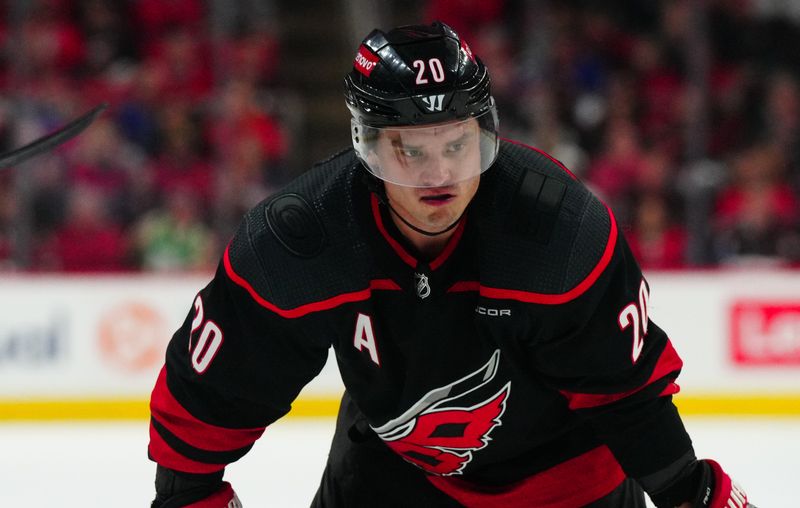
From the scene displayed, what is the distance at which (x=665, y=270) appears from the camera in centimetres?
476

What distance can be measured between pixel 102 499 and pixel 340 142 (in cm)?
313

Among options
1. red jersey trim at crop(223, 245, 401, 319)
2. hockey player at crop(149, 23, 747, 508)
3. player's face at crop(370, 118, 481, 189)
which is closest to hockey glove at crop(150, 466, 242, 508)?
Answer: hockey player at crop(149, 23, 747, 508)

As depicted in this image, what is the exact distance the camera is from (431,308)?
1908 millimetres

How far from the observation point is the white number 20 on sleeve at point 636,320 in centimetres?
189

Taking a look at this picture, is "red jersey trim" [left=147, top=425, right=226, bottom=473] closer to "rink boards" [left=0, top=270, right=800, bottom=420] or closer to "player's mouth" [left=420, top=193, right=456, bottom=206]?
"player's mouth" [left=420, top=193, right=456, bottom=206]

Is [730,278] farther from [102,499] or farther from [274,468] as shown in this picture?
[102,499]

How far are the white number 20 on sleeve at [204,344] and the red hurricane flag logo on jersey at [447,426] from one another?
1.12 ft

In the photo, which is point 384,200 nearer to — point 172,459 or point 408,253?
point 408,253

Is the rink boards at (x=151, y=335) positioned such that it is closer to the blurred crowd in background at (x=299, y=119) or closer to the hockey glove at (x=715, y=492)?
the blurred crowd in background at (x=299, y=119)

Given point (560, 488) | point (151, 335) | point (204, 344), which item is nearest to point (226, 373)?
point (204, 344)

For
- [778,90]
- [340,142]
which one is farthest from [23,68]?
[778,90]

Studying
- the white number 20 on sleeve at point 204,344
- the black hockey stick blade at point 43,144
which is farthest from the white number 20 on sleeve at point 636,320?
the black hockey stick blade at point 43,144

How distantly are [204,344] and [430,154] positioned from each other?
0.50 metres

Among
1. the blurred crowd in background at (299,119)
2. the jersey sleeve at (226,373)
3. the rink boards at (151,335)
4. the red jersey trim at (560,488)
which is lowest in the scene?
the rink boards at (151,335)
